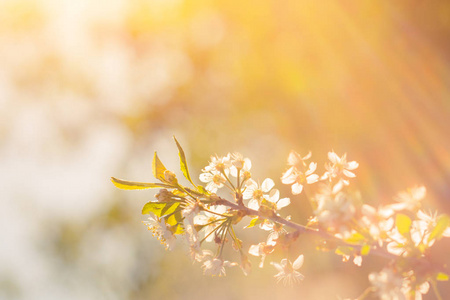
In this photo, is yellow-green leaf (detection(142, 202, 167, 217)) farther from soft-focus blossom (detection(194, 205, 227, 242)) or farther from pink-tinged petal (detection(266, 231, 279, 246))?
pink-tinged petal (detection(266, 231, 279, 246))

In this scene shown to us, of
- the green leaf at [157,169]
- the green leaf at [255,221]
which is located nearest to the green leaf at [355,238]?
the green leaf at [255,221]

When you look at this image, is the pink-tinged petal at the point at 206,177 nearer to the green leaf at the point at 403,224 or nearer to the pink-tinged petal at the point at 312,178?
the pink-tinged petal at the point at 312,178

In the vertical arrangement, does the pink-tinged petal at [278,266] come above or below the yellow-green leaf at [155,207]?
below

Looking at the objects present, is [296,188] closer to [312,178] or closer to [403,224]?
[312,178]

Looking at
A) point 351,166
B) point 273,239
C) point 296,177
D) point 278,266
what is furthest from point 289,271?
point 351,166

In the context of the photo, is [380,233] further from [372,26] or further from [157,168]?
[372,26]

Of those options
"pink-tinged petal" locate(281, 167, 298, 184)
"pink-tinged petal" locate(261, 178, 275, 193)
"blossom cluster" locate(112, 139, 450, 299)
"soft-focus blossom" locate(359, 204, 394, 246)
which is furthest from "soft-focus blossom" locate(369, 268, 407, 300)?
"pink-tinged petal" locate(261, 178, 275, 193)

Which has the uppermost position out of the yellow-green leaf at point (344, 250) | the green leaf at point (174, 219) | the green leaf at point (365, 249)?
the green leaf at point (174, 219)
